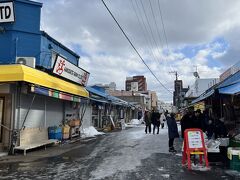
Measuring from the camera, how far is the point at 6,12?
16.8m

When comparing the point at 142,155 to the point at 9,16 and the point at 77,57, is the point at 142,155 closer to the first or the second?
the point at 9,16

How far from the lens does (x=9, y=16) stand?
16844 millimetres

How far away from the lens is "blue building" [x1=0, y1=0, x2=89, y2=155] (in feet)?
45.7

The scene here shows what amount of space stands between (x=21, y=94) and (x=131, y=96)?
71.1 meters

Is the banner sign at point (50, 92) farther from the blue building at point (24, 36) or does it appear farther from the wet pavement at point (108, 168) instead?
the wet pavement at point (108, 168)

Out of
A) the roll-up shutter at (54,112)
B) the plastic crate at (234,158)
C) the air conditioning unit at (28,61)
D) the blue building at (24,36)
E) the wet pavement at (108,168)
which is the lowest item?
the wet pavement at (108,168)

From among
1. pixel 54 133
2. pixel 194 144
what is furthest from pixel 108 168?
pixel 54 133

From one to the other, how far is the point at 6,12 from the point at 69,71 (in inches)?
207

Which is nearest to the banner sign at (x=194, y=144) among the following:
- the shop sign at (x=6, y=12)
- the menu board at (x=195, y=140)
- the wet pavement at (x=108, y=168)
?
the menu board at (x=195, y=140)

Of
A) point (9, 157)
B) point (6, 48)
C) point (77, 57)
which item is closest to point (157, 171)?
point (9, 157)

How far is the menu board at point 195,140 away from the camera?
34.6 ft

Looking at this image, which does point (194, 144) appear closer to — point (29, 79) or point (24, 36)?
point (29, 79)

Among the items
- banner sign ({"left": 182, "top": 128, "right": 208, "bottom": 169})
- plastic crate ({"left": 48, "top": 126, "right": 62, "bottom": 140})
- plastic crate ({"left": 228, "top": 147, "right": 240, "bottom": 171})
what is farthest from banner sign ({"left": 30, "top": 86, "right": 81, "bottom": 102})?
plastic crate ({"left": 228, "top": 147, "right": 240, "bottom": 171})

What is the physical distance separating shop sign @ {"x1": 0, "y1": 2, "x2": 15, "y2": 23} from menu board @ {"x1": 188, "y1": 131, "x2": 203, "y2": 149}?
1132 centimetres
